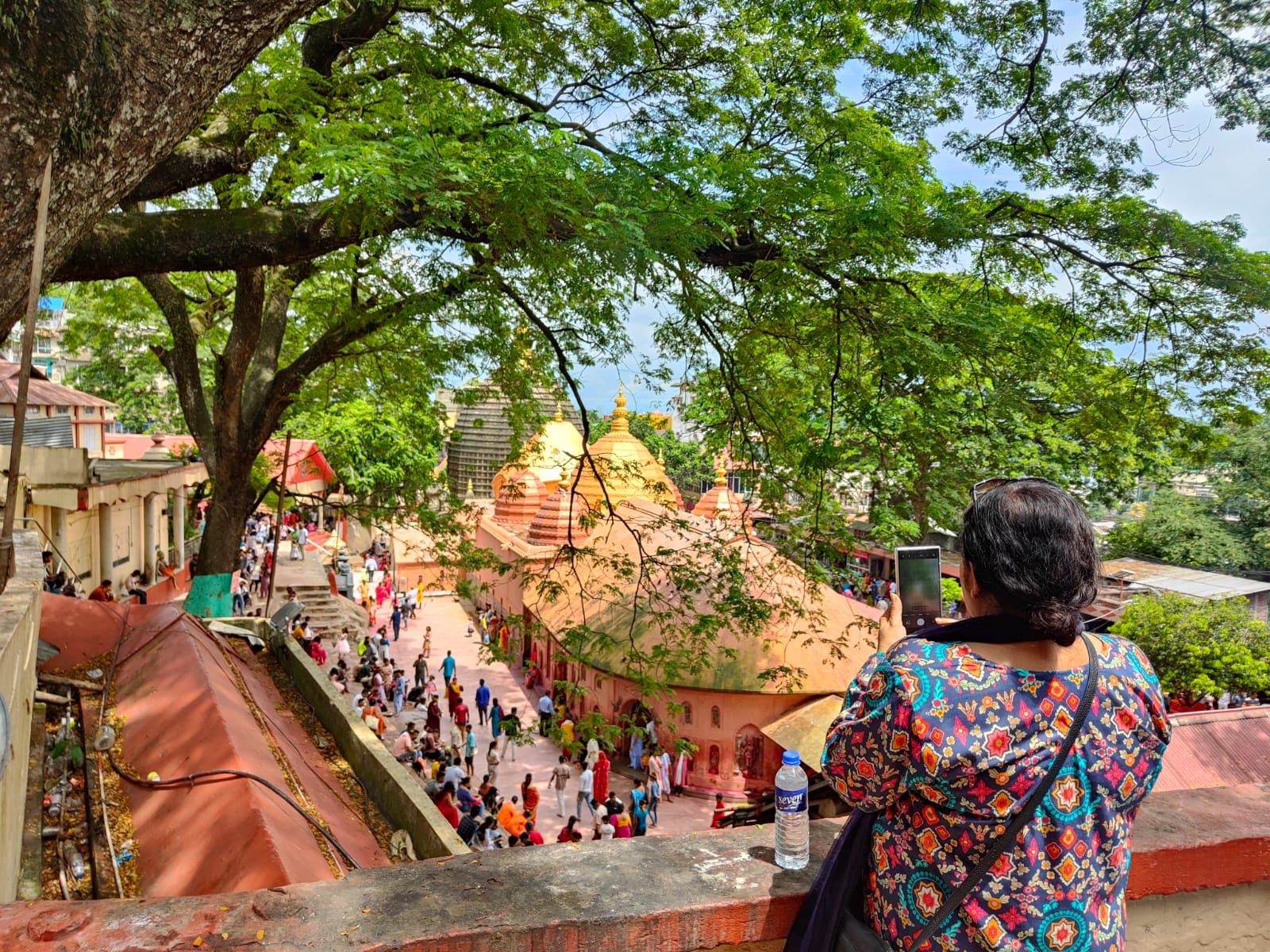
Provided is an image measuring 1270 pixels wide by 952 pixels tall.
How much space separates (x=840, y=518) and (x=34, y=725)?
5.16m

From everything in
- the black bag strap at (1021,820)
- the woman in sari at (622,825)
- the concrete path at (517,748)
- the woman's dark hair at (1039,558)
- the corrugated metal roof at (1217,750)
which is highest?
the woman's dark hair at (1039,558)

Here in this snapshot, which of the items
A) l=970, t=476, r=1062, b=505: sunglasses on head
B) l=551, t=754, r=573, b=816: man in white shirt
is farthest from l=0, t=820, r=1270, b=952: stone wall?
l=551, t=754, r=573, b=816: man in white shirt

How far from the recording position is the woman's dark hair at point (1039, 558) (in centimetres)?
162

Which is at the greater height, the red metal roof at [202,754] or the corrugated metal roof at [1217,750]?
the red metal roof at [202,754]

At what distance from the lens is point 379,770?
5539 millimetres

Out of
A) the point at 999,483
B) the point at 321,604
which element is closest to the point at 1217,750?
the point at 999,483

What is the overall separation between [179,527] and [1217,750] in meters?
24.0

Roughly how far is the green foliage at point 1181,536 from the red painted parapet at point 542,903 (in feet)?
86.8

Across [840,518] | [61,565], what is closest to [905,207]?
[840,518]

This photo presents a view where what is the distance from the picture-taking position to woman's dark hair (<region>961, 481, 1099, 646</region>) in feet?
5.31

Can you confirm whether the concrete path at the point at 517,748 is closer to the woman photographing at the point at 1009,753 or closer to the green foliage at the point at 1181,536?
the woman photographing at the point at 1009,753

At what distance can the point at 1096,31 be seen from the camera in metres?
6.40

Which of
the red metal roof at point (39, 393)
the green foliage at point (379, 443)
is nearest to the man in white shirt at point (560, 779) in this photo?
the green foliage at point (379, 443)

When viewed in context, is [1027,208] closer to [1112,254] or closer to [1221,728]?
[1112,254]
